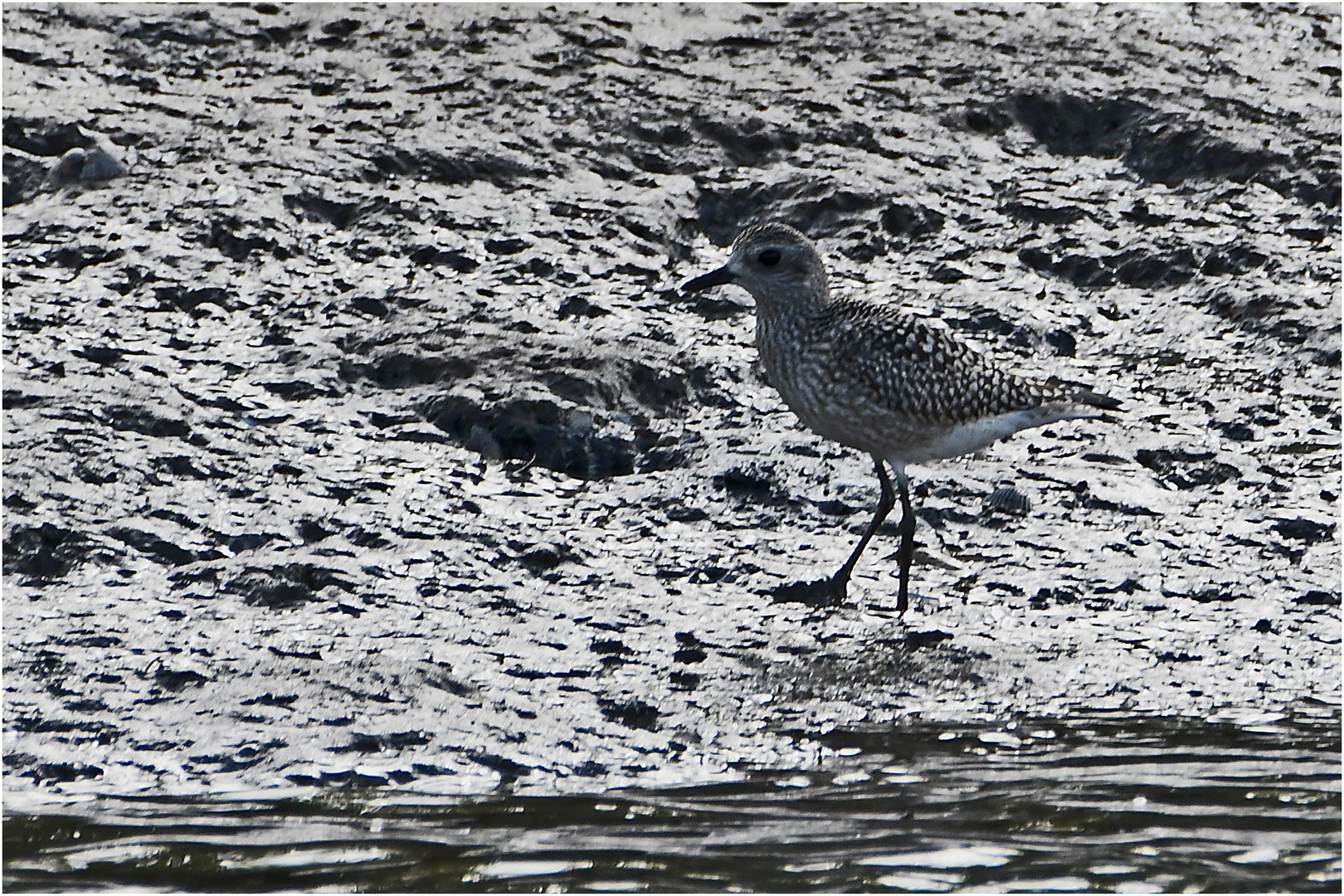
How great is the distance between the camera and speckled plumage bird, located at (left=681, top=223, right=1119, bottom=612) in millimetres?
6461

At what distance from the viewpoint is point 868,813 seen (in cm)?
455

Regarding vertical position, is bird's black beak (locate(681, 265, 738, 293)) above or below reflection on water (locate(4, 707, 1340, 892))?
above

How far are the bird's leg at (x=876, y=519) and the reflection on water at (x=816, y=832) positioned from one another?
1.19 metres

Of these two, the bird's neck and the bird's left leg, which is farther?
the bird's neck

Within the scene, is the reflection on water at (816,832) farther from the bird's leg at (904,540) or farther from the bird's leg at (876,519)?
the bird's leg at (876,519)

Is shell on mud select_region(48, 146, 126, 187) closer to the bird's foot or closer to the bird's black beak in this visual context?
the bird's black beak

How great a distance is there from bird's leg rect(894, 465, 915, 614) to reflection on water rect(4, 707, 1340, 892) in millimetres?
1079

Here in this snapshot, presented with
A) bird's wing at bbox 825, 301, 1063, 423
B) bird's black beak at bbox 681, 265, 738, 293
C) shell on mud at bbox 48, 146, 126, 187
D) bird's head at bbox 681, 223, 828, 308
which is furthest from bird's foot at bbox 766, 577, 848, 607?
shell on mud at bbox 48, 146, 126, 187

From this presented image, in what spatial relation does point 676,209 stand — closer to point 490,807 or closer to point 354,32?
point 354,32

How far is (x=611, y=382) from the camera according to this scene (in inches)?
284

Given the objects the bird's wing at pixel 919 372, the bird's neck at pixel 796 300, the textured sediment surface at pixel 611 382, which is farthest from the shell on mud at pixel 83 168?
the bird's wing at pixel 919 372

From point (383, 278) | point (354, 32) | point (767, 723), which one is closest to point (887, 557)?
point (767, 723)

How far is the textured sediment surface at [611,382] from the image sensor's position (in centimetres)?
529

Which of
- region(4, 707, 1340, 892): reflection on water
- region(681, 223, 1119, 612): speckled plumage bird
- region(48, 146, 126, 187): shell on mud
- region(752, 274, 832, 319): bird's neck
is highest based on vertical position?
region(48, 146, 126, 187): shell on mud
